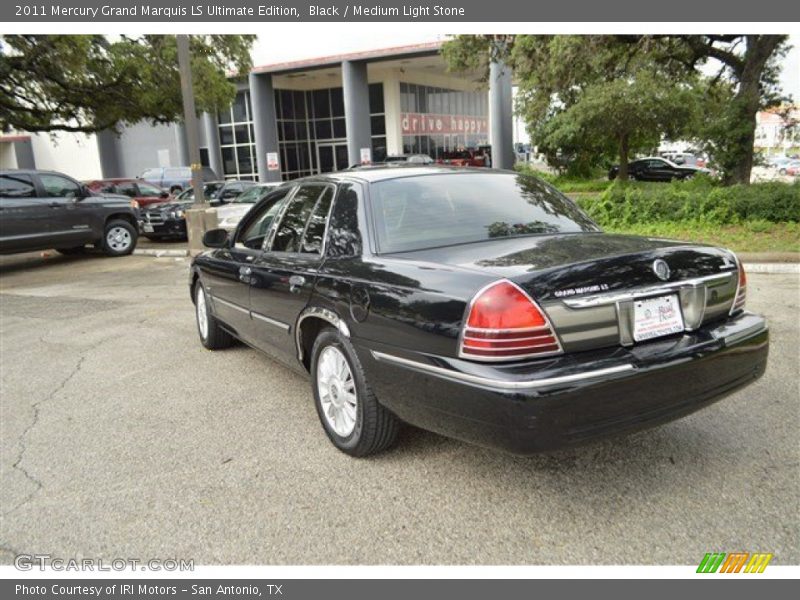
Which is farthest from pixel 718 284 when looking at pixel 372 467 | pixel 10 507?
pixel 10 507

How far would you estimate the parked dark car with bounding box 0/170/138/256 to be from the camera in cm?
1248

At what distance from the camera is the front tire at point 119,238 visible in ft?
47.3

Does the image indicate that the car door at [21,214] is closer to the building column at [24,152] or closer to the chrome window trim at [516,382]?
the chrome window trim at [516,382]

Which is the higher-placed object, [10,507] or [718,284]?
[718,284]

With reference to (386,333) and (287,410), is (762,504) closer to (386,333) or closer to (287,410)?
(386,333)

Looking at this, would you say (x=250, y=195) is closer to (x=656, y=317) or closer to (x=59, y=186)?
(x=59, y=186)

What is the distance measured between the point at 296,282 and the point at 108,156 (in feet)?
132

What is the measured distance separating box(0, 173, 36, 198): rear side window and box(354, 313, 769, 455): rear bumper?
1198 cm

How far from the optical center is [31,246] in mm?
12758

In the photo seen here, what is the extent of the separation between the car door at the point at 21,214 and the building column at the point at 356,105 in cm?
1818

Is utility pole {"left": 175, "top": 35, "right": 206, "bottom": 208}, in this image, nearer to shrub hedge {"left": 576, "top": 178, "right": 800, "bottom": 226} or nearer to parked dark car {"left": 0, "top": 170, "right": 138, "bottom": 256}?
parked dark car {"left": 0, "top": 170, "right": 138, "bottom": 256}

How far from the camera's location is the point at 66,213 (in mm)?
13266

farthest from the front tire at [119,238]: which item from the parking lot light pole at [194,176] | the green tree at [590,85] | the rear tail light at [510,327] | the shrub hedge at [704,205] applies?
the rear tail light at [510,327]

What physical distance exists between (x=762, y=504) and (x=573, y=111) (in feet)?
55.2
